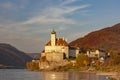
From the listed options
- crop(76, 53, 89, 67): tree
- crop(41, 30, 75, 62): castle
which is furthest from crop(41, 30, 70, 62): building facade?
crop(76, 53, 89, 67): tree

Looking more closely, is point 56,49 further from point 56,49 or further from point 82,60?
point 82,60

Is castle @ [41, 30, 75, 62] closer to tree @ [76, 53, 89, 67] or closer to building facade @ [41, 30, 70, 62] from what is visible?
building facade @ [41, 30, 70, 62]

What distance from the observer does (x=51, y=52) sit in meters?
151

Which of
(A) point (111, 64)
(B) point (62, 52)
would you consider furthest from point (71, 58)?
(A) point (111, 64)

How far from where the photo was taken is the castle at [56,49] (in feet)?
495

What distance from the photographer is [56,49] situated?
501 ft

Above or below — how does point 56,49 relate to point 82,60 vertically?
above

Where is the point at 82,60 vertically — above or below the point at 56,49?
below

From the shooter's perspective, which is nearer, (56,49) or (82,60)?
(82,60)

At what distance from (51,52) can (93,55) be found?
67.9 ft

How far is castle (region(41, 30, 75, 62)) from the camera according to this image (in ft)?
495

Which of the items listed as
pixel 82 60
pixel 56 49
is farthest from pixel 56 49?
pixel 82 60

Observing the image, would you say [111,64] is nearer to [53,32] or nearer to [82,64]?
[82,64]

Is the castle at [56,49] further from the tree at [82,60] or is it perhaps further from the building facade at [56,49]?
the tree at [82,60]
